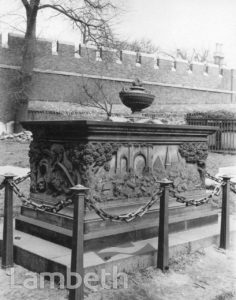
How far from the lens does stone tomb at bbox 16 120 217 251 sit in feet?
16.6

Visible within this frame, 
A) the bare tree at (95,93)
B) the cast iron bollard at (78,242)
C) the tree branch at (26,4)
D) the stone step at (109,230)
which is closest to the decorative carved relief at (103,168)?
the stone step at (109,230)

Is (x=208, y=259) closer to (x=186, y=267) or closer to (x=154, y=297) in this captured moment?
(x=186, y=267)

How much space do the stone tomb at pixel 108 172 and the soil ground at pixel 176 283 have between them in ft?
2.03

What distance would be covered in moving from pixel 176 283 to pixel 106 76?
65.2 feet

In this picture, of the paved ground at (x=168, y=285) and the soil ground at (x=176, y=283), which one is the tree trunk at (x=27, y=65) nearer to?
the soil ground at (x=176, y=283)

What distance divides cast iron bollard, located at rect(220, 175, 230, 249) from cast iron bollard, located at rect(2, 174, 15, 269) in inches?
109

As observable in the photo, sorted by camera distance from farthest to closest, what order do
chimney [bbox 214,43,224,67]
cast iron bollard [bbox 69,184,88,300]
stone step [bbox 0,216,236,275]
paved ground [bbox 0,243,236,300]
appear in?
chimney [bbox 214,43,224,67]
stone step [bbox 0,216,236,275]
paved ground [bbox 0,243,236,300]
cast iron bollard [bbox 69,184,88,300]

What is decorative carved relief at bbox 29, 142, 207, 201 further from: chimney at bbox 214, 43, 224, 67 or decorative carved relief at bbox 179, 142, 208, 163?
chimney at bbox 214, 43, 224, 67

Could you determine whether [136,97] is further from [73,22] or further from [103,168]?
[73,22]

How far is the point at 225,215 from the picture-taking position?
5.62 metres

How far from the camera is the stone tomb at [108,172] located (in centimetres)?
507

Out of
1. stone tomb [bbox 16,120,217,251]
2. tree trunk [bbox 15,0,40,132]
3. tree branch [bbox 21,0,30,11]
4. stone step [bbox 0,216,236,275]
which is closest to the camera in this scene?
stone step [bbox 0,216,236,275]

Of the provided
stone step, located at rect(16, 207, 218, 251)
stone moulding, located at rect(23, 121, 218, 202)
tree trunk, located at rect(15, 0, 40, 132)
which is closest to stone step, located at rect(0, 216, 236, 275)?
stone step, located at rect(16, 207, 218, 251)

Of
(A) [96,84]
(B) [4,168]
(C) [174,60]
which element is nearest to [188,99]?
(C) [174,60]
